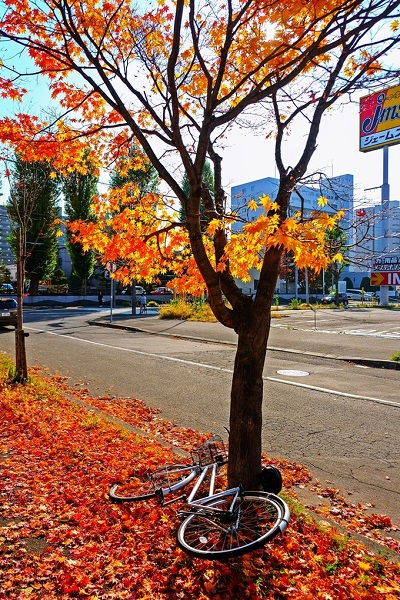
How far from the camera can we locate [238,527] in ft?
10.7

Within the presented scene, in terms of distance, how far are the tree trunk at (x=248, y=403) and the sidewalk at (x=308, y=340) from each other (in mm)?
9673

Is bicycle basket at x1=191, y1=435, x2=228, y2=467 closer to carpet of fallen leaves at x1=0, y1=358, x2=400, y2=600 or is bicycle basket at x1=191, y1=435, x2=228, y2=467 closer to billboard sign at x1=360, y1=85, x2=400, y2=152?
carpet of fallen leaves at x1=0, y1=358, x2=400, y2=600

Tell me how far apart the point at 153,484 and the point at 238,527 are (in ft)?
3.11

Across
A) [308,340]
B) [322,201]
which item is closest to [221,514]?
[322,201]

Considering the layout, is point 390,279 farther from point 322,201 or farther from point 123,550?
point 123,550

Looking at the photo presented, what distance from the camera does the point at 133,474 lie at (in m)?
4.59

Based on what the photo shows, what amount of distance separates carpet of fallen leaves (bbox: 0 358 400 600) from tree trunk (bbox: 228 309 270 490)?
0.54 metres

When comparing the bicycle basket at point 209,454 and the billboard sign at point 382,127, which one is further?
the billboard sign at point 382,127

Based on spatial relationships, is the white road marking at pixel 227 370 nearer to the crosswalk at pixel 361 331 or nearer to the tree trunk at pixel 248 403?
the tree trunk at pixel 248 403

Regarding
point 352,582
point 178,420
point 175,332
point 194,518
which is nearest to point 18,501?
point 194,518

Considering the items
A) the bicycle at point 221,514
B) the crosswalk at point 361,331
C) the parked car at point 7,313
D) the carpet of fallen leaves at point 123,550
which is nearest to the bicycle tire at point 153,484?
the bicycle at point 221,514

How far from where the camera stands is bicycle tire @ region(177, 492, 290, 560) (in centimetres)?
300

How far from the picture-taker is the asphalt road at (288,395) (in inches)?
215

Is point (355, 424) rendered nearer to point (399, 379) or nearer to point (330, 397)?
point (330, 397)
